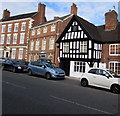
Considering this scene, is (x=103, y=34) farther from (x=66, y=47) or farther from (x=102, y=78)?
(x=102, y=78)

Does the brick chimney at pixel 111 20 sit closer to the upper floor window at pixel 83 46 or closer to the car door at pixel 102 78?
the upper floor window at pixel 83 46

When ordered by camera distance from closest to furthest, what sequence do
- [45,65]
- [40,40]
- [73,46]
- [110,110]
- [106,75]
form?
1. [110,110]
2. [106,75]
3. [45,65]
4. [73,46]
5. [40,40]

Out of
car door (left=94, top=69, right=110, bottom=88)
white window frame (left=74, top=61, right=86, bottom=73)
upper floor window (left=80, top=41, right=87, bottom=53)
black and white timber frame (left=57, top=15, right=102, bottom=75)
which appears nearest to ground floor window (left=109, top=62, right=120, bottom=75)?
black and white timber frame (left=57, top=15, right=102, bottom=75)

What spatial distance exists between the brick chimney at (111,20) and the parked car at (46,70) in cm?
1167

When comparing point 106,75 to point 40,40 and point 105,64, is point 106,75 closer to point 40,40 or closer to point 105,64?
point 105,64

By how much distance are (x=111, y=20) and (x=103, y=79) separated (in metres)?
13.5

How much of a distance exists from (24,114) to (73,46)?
15167mm

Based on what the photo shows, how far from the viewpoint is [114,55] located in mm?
17625

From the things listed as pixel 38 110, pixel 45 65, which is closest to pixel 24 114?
pixel 38 110

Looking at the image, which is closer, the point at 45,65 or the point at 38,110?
the point at 38,110

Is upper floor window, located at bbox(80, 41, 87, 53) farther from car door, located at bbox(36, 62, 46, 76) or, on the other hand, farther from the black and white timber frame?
car door, located at bbox(36, 62, 46, 76)

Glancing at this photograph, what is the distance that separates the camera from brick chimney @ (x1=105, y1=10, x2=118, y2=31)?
1998cm

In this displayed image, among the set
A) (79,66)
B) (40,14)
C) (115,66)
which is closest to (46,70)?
(79,66)

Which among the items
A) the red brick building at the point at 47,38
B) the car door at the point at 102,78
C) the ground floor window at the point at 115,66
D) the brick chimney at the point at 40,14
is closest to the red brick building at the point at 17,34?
the brick chimney at the point at 40,14
